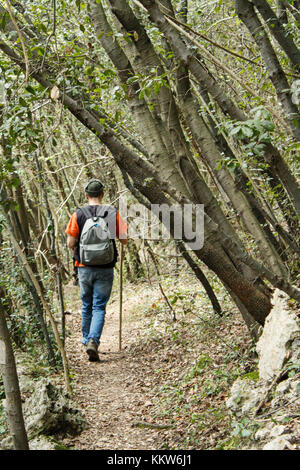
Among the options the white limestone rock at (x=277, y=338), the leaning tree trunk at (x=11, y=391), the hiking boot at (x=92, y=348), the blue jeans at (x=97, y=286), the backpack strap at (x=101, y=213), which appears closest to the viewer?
the leaning tree trunk at (x=11, y=391)

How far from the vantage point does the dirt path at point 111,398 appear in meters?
3.79

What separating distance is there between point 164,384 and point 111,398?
65cm

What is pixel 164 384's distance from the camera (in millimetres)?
5137

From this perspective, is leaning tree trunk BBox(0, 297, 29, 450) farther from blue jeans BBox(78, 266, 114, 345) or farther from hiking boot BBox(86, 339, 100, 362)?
blue jeans BBox(78, 266, 114, 345)

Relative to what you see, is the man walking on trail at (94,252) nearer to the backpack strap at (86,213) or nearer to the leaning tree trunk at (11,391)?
the backpack strap at (86,213)

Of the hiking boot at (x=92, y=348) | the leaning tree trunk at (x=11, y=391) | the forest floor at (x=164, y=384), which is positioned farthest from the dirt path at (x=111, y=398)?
the leaning tree trunk at (x=11, y=391)

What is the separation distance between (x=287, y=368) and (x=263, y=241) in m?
1.51

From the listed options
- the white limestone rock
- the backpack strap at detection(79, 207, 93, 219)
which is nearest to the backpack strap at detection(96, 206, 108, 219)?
the backpack strap at detection(79, 207, 93, 219)

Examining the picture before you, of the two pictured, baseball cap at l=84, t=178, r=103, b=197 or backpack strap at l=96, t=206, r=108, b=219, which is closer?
backpack strap at l=96, t=206, r=108, b=219

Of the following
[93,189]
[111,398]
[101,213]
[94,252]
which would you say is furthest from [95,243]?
[111,398]

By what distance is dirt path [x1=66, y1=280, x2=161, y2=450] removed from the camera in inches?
149

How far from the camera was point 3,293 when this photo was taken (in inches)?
248

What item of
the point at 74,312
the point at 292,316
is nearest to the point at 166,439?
the point at 292,316

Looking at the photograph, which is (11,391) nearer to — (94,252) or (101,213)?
(94,252)
